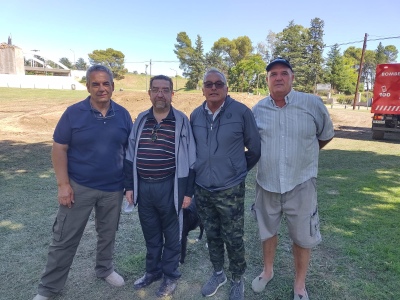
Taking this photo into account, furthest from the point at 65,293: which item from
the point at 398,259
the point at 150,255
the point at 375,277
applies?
the point at 398,259

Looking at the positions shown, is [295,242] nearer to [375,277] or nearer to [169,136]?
[375,277]

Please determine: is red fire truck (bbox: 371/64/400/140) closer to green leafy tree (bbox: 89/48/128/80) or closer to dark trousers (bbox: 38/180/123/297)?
dark trousers (bbox: 38/180/123/297)

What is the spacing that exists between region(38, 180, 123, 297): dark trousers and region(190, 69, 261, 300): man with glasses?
779 mm

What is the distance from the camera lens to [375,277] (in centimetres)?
297

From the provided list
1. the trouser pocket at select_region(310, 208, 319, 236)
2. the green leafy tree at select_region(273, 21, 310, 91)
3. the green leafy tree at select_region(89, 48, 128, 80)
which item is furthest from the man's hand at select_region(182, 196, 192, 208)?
the green leafy tree at select_region(89, 48, 128, 80)

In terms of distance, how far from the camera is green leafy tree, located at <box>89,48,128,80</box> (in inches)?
2726

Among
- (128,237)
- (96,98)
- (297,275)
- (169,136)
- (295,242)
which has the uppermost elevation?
(96,98)

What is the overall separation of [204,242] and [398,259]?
6.82 feet

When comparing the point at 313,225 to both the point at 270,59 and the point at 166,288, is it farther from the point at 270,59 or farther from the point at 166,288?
the point at 270,59

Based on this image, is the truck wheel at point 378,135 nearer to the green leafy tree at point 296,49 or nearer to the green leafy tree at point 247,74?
the green leafy tree at point 247,74

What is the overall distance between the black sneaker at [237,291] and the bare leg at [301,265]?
46cm

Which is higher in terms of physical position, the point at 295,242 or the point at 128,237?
the point at 295,242

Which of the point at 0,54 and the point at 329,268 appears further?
the point at 0,54

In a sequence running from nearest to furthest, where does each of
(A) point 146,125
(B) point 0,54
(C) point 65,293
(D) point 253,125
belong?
(D) point 253,125
(A) point 146,125
(C) point 65,293
(B) point 0,54
